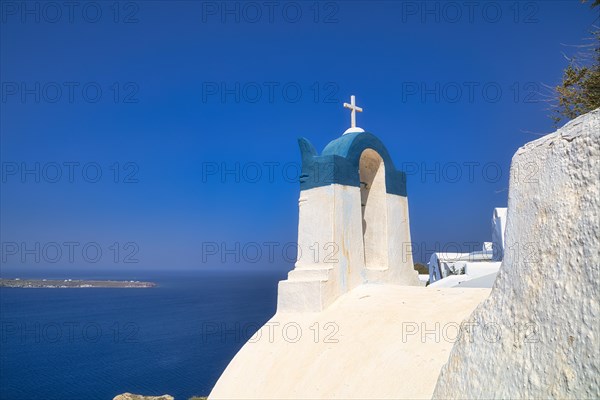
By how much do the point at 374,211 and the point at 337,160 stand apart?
1.73m

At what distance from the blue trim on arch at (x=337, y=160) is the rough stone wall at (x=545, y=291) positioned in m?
4.95

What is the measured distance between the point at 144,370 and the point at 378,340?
100 ft

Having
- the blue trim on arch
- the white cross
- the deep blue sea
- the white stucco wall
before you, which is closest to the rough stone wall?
the white stucco wall

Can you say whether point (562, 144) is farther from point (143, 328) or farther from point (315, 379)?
point (143, 328)

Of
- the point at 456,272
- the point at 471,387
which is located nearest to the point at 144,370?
the point at 456,272

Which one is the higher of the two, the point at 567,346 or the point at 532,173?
the point at 532,173

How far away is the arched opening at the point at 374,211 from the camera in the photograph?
8.59 m

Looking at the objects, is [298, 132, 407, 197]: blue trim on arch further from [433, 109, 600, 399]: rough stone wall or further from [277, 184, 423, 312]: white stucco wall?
[433, 109, 600, 399]: rough stone wall

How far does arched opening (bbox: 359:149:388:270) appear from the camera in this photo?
28.2 feet

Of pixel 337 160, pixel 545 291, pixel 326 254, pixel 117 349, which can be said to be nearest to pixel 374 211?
pixel 337 160

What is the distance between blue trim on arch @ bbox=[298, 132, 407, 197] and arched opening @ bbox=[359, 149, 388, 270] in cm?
16

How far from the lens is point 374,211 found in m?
8.79

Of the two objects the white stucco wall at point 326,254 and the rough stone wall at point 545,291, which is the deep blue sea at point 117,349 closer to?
the white stucco wall at point 326,254

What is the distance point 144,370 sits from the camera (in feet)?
105
